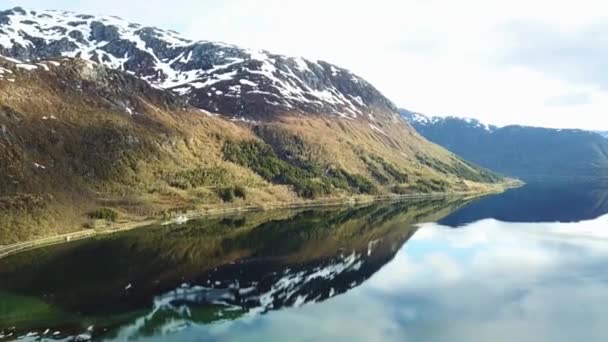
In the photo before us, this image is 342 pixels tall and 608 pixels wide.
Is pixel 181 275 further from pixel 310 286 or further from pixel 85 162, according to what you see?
pixel 85 162

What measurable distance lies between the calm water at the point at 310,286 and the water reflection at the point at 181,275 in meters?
0.25

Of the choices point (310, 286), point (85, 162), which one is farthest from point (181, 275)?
point (85, 162)

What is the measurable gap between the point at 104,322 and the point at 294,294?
2487cm

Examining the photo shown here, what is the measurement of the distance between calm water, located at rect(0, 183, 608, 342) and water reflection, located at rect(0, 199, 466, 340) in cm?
25

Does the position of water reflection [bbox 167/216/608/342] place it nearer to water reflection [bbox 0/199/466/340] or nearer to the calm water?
the calm water

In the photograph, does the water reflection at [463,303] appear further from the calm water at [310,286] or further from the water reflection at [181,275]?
the water reflection at [181,275]

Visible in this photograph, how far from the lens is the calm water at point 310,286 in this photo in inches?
2399

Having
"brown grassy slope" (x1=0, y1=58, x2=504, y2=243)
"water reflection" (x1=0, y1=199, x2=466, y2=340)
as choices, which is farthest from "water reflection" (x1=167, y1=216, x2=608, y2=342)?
"brown grassy slope" (x1=0, y1=58, x2=504, y2=243)

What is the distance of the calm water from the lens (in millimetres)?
60938

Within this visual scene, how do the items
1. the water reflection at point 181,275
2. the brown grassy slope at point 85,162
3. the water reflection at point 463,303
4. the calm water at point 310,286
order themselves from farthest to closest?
the brown grassy slope at point 85,162 → the water reflection at point 181,275 → the calm water at point 310,286 → the water reflection at point 463,303

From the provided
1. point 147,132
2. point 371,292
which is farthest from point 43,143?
point 371,292

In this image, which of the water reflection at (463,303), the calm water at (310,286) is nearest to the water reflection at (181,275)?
the calm water at (310,286)

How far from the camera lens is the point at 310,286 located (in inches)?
3179

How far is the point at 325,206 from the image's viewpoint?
19738cm
